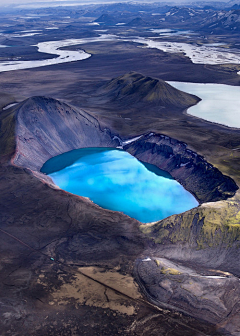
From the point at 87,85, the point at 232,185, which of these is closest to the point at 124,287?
the point at 232,185

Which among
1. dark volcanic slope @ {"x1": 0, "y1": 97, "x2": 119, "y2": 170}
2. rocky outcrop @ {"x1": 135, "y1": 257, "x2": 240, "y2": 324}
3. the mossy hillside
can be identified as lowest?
rocky outcrop @ {"x1": 135, "y1": 257, "x2": 240, "y2": 324}

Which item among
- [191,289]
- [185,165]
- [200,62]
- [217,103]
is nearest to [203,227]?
[191,289]

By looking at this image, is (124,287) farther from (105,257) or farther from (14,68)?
(14,68)

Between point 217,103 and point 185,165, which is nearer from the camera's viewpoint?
point 185,165

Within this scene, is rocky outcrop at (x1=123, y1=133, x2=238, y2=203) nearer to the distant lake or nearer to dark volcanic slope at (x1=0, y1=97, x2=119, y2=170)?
dark volcanic slope at (x1=0, y1=97, x2=119, y2=170)

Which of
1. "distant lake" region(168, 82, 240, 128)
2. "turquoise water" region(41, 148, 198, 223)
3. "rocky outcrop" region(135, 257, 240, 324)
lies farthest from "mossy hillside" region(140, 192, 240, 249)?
"distant lake" region(168, 82, 240, 128)

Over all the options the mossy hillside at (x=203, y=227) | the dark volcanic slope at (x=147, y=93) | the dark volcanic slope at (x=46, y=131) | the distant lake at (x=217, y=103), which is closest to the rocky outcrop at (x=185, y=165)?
the mossy hillside at (x=203, y=227)

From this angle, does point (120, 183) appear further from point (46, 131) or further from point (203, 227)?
point (46, 131)
